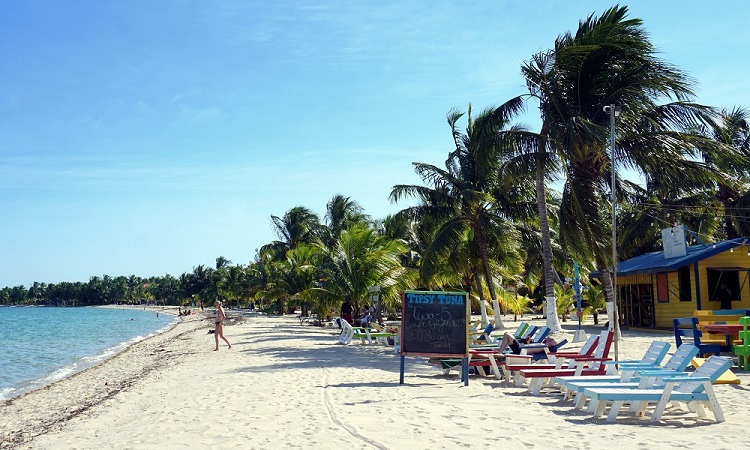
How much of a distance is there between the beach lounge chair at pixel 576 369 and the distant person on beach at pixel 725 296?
12455mm

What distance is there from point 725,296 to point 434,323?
45.0ft

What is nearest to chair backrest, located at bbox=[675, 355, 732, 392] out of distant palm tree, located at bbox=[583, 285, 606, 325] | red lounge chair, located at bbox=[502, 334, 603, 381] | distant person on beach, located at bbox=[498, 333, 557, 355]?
red lounge chair, located at bbox=[502, 334, 603, 381]

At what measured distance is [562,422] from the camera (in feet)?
24.1

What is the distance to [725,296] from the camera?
2031cm

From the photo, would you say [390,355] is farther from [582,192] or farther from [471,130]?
[471,130]

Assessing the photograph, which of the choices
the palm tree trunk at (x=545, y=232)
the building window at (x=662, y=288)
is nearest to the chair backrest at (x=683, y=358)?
the palm tree trunk at (x=545, y=232)

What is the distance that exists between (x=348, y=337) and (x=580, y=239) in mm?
7887

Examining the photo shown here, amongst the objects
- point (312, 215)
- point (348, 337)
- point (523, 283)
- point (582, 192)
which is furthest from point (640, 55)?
point (312, 215)

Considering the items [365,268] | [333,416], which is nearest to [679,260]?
[365,268]

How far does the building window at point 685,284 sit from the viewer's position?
20.9 meters

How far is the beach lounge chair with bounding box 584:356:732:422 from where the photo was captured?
7.14 m

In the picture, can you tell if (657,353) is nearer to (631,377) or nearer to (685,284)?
(631,377)

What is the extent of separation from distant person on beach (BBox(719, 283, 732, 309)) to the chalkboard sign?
1319 cm

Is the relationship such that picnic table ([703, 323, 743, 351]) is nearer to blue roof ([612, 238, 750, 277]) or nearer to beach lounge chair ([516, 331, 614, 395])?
beach lounge chair ([516, 331, 614, 395])
